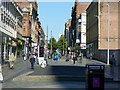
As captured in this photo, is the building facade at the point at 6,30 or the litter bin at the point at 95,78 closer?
the litter bin at the point at 95,78

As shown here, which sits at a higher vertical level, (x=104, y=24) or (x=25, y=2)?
(x=25, y=2)

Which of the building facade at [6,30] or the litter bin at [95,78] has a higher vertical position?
the building facade at [6,30]

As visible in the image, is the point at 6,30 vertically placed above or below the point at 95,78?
above

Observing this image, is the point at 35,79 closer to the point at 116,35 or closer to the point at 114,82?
the point at 114,82

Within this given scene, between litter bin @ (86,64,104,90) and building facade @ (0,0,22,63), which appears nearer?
litter bin @ (86,64,104,90)

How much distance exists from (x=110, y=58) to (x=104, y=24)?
23.6 metres

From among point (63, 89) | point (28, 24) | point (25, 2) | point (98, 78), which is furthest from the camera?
point (25, 2)

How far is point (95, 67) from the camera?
44.6 ft

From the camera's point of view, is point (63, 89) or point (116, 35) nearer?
point (63, 89)

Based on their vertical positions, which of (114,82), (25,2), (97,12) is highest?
(25,2)

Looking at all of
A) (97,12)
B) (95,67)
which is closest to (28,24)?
(97,12)

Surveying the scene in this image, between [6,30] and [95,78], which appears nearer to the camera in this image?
[95,78]

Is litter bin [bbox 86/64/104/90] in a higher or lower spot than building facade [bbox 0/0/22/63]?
lower

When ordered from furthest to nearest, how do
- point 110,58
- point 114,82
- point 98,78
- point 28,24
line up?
point 28,24, point 110,58, point 114,82, point 98,78
